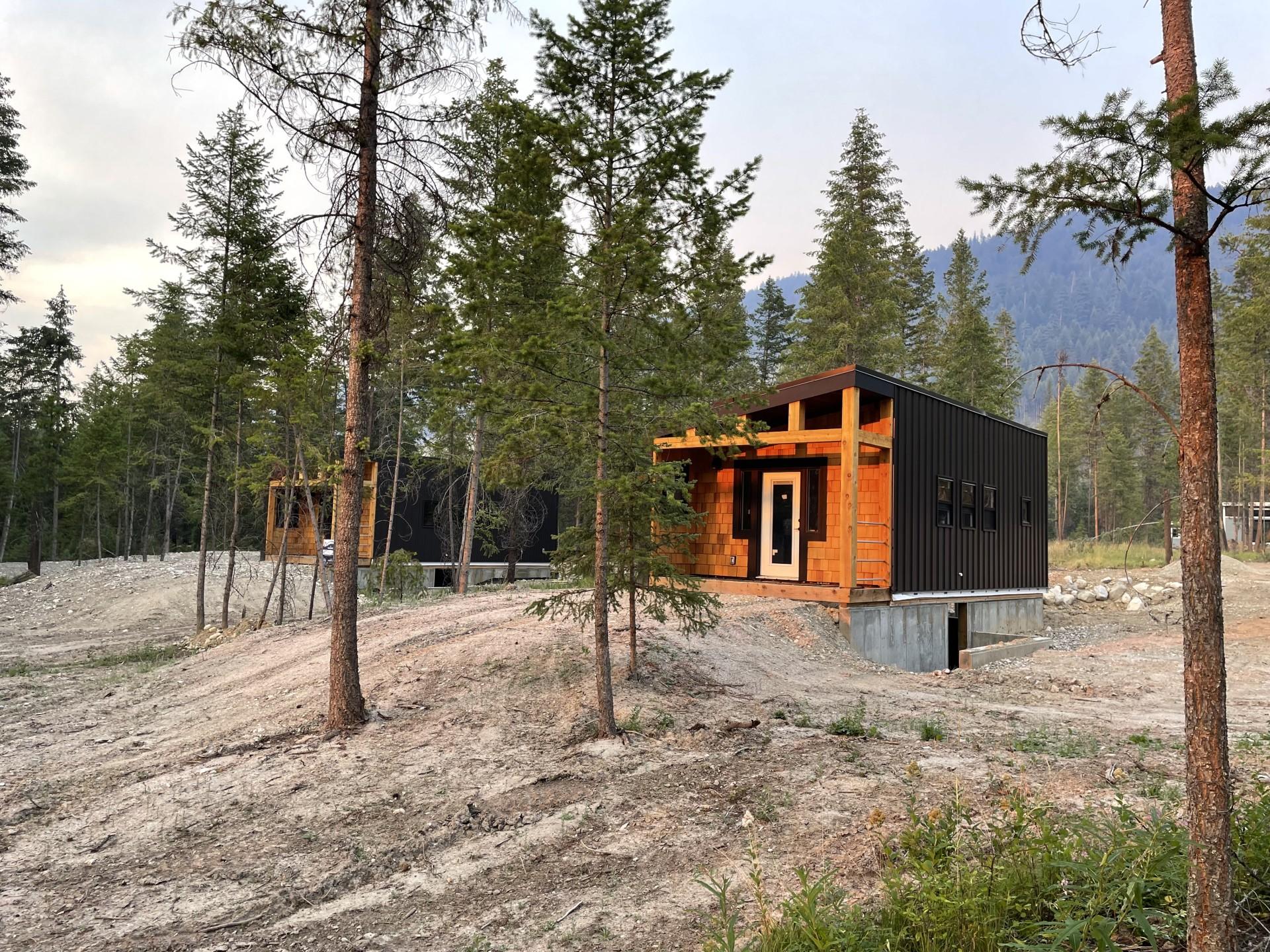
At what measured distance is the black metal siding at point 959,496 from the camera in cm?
1429

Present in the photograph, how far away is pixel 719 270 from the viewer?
696 cm

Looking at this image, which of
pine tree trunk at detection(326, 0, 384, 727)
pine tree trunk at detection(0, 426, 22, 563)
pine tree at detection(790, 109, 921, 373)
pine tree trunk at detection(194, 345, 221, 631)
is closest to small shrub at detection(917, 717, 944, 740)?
pine tree trunk at detection(326, 0, 384, 727)

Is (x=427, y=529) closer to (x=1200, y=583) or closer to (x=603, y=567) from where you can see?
(x=603, y=567)

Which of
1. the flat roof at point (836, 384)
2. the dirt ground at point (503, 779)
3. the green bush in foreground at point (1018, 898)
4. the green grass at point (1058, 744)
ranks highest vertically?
the flat roof at point (836, 384)

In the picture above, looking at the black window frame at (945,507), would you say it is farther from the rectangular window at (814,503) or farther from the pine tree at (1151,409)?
the pine tree at (1151,409)

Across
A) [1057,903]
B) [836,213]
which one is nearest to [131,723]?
[1057,903]

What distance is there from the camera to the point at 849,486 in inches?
499

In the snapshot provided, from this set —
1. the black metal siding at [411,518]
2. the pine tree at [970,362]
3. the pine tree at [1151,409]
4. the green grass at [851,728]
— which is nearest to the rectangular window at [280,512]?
the black metal siding at [411,518]

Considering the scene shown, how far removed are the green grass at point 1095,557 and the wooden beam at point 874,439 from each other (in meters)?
20.1

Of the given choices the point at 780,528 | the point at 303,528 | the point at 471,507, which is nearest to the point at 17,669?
the point at 471,507

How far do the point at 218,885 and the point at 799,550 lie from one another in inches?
437

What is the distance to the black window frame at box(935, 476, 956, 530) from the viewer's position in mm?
15336

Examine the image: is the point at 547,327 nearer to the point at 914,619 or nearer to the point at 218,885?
the point at 218,885

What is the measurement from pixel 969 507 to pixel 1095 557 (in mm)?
21122
